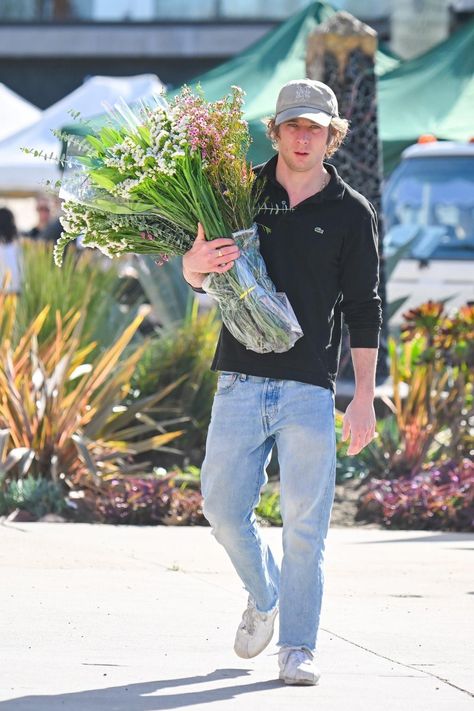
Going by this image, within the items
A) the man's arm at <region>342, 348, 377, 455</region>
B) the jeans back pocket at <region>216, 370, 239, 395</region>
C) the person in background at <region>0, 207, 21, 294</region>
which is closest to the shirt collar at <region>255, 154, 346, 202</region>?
the man's arm at <region>342, 348, 377, 455</region>

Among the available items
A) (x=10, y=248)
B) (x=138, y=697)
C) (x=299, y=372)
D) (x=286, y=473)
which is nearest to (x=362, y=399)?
(x=299, y=372)

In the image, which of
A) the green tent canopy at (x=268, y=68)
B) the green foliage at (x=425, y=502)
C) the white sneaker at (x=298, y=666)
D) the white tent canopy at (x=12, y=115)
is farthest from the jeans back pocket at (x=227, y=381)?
the white tent canopy at (x=12, y=115)

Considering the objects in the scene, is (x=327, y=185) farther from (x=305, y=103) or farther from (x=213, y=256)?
(x=213, y=256)

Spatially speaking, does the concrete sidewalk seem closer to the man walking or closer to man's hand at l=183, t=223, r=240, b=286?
the man walking

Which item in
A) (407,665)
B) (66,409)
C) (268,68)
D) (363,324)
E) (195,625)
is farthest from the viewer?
(268,68)

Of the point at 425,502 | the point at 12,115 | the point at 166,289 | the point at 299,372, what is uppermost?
the point at 12,115

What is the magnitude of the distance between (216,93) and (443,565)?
771 centimetres

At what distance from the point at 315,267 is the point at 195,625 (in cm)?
145

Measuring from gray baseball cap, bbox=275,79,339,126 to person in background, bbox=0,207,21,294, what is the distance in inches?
243

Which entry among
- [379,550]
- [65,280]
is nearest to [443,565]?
[379,550]

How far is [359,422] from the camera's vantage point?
15.6 feet

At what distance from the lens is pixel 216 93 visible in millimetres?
13586

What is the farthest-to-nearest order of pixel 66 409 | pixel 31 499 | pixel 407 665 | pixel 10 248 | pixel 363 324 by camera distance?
pixel 10 248, pixel 66 409, pixel 31 499, pixel 407 665, pixel 363 324

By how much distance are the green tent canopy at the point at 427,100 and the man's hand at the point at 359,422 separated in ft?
30.8
